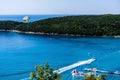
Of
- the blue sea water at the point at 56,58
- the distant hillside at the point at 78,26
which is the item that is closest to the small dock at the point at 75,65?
the blue sea water at the point at 56,58

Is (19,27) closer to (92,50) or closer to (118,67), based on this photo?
(92,50)

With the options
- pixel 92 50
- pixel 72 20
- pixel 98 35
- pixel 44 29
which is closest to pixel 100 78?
pixel 92 50

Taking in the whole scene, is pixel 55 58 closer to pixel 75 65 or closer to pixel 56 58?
pixel 56 58

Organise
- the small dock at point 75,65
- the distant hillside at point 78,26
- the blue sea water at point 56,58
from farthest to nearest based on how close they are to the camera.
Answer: the distant hillside at point 78,26 → the small dock at point 75,65 → the blue sea water at point 56,58

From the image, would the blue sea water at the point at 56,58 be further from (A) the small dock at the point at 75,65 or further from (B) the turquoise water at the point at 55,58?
(A) the small dock at the point at 75,65

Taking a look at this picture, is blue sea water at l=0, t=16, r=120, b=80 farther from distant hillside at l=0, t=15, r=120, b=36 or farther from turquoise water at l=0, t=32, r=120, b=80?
distant hillside at l=0, t=15, r=120, b=36

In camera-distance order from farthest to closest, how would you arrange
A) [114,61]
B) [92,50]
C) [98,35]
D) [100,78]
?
[98,35]
[92,50]
[114,61]
[100,78]

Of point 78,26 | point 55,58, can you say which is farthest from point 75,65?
point 78,26

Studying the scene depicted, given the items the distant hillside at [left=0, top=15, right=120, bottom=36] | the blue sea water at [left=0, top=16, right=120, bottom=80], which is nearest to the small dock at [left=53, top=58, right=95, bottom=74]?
the blue sea water at [left=0, top=16, right=120, bottom=80]

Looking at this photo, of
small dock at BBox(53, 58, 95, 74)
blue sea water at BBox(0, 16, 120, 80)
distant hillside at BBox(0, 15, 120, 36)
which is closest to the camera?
blue sea water at BBox(0, 16, 120, 80)
